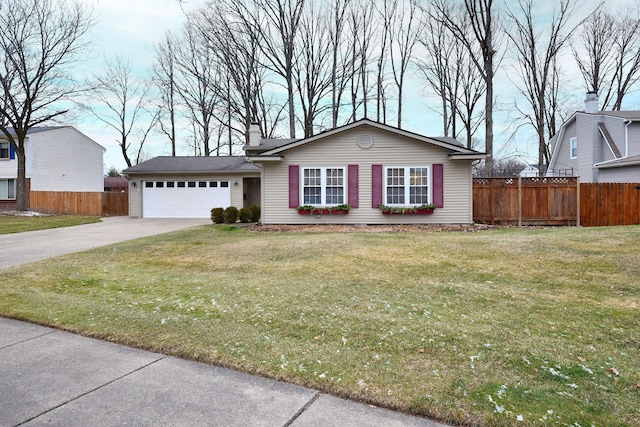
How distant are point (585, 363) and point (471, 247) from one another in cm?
546

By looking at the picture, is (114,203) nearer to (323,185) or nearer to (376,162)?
(323,185)

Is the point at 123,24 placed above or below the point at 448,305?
above

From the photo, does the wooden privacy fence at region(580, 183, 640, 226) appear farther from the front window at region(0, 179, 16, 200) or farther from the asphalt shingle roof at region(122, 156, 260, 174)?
the front window at region(0, 179, 16, 200)

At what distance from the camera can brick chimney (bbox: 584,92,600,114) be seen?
23797 mm

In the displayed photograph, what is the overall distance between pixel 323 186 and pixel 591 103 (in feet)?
61.3

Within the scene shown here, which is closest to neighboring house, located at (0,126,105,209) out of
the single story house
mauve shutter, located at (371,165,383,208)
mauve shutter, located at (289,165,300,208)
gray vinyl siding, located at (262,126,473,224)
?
the single story house

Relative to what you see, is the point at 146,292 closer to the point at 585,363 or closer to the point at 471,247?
the point at 585,363

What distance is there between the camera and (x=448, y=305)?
16.0ft

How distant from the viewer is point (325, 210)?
14.7 meters

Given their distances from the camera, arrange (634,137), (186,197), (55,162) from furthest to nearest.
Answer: (55,162) → (186,197) → (634,137)

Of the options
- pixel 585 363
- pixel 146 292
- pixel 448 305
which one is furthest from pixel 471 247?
pixel 146 292

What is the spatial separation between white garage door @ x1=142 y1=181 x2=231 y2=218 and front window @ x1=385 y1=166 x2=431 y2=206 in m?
9.78

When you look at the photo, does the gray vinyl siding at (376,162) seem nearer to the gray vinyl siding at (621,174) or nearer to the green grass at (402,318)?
the green grass at (402,318)

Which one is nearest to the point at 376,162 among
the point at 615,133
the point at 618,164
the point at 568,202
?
the point at 568,202
